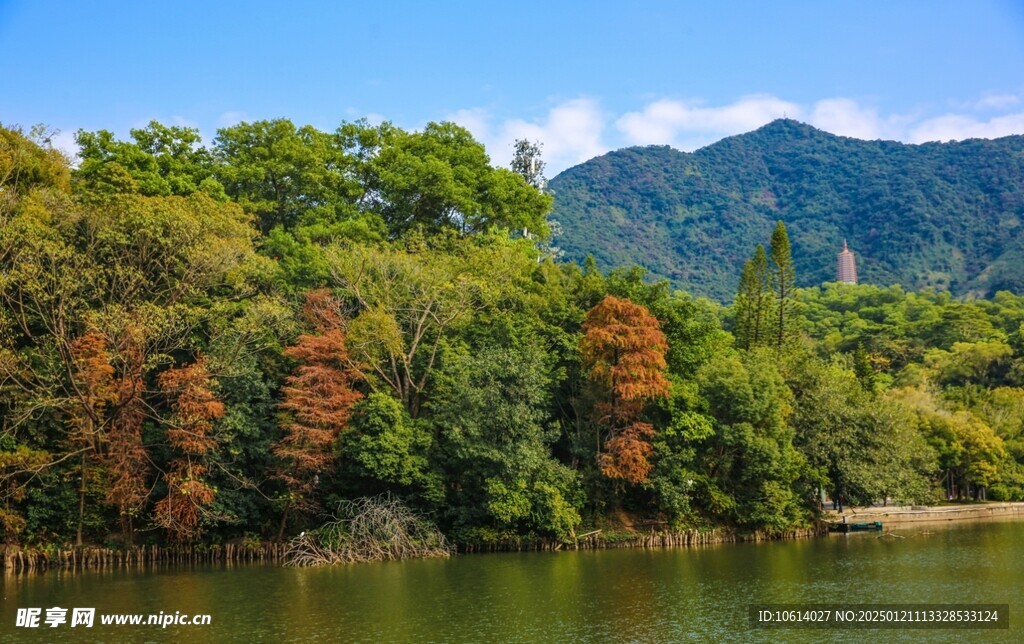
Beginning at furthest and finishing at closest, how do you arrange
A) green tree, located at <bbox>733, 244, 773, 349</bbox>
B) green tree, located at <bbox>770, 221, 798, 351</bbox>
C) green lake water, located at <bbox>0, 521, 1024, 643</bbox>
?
1. green tree, located at <bbox>770, 221, 798, 351</bbox>
2. green tree, located at <bbox>733, 244, 773, 349</bbox>
3. green lake water, located at <bbox>0, 521, 1024, 643</bbox>

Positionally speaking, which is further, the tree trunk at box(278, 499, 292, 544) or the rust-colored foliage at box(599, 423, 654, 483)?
the rust-colored foliage at box(599, 423, 654, 483)

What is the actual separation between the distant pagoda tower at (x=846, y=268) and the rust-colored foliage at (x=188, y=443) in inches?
4064

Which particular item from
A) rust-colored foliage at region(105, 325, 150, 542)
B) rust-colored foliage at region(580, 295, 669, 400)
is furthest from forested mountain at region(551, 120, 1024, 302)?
rust-colored foliage at region(105, 325, 150, 542)

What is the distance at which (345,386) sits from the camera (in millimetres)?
31875

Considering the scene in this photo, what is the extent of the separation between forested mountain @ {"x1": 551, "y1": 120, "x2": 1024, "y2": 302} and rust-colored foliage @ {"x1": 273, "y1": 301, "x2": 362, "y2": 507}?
8998 cm

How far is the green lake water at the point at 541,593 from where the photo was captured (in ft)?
60.0

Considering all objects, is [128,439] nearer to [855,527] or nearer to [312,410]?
[312,410]

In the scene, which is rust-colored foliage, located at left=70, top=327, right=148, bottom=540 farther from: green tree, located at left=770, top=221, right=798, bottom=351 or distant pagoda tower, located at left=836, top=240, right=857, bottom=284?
distant pagoda tower, located at left=836, top=240, right=857, bottom=284

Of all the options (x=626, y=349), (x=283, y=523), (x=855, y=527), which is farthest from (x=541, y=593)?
(x=855, y=527)

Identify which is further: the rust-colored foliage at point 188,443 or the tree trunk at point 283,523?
the tree trunk at point 283,523

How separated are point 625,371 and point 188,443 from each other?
14414 mm

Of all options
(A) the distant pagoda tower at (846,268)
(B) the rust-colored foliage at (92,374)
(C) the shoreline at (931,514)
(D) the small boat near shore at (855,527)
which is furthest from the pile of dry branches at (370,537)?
(A) the distant pagoda tower at (846,268)

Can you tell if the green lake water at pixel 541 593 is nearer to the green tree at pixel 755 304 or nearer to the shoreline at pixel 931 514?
the shoreline at pixel 931 514

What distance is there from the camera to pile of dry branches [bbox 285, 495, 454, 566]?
30.0 metres
